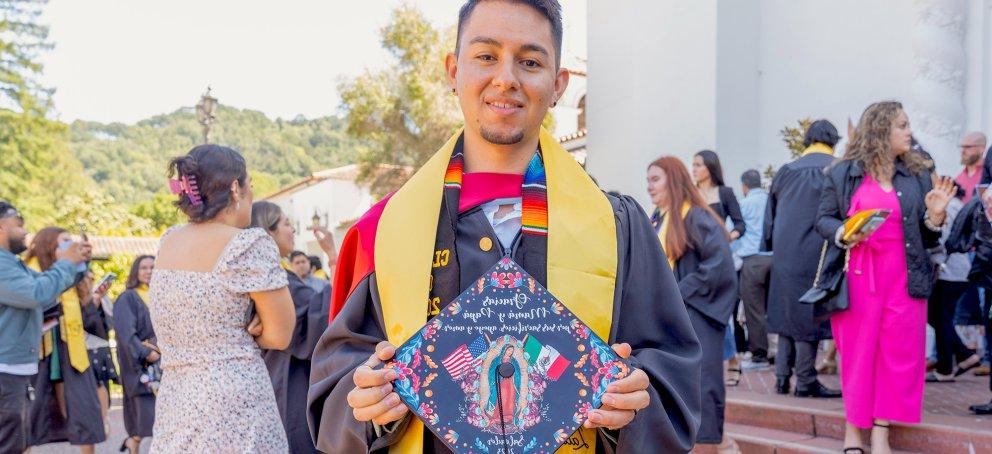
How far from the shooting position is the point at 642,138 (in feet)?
41.2

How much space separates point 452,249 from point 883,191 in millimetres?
4205

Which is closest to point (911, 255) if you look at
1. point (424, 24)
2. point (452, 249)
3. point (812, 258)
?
point (812, 258)

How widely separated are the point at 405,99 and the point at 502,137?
26271 mm

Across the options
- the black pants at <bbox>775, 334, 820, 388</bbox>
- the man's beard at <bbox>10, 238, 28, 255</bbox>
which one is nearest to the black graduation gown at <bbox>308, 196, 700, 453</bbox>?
the man's beard at <bbox>10, 238, 28, 255</bbox>

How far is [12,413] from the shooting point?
18.6 feet

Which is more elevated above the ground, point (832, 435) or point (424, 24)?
point (424, 24)

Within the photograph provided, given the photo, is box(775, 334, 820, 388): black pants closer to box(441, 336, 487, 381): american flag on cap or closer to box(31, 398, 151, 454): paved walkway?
box(441, 336, 487, 381): american flag on cap

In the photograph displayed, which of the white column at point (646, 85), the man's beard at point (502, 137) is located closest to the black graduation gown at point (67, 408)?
the man's beard at point (502, 137)

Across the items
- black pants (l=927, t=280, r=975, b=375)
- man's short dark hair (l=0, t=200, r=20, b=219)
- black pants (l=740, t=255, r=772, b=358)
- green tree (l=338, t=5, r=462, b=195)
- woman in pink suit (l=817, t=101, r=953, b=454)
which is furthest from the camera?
green tree (l=338, t=5, r=462, b=195)

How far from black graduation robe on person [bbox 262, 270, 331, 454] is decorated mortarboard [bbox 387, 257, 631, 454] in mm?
3430

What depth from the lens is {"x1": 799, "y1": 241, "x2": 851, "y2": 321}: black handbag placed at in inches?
212

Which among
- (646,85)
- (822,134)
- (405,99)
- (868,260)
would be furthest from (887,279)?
(405,99)

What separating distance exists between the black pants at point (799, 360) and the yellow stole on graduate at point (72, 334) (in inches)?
227

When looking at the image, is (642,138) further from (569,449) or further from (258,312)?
(569,449)
